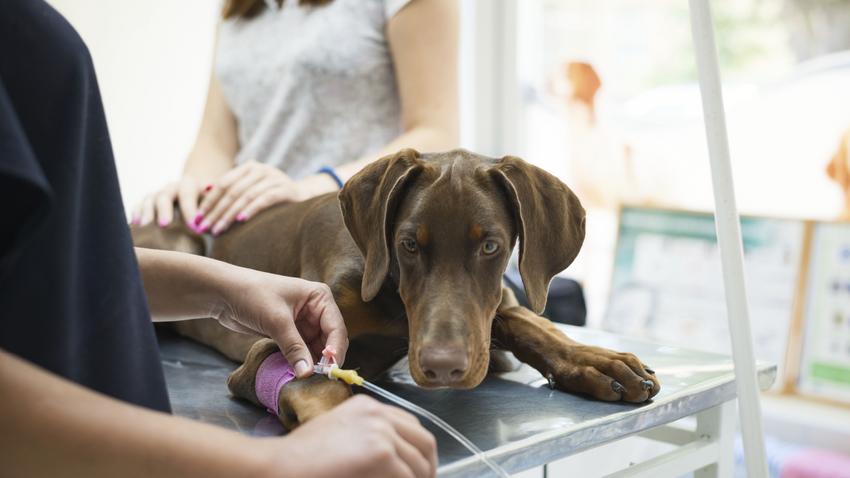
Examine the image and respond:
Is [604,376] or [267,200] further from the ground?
[267,200]

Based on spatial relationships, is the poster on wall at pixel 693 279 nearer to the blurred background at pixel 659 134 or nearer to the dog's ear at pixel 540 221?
the blurred background at pixel 659 134

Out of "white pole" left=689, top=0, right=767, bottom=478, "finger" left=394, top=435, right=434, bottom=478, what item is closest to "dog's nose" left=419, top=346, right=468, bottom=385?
"finger" left=394, top=435, right=434, bottom=478

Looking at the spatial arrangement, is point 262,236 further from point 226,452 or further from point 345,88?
point 226,452

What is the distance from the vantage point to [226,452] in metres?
0.51

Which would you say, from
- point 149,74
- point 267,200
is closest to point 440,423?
point 267,200

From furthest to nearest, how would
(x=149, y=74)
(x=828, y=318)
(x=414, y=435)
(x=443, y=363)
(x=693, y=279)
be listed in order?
(x=693, y=279) → (x=828, y=318) → (x=149, y=74) → (x=443, y=363) → (x=414, y=435)

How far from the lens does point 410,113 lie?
1454mm

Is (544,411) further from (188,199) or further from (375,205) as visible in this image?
(188,199)

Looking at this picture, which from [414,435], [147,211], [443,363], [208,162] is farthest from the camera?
[208,162]

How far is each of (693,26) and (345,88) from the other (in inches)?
25.3

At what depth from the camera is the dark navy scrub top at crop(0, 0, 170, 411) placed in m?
0.55

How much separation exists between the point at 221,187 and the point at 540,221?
2.03 ft

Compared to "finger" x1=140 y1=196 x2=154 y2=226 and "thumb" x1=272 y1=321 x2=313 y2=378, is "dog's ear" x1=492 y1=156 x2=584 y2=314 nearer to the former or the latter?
"thumb" x1=272 y1=321 x2=313 y2=378

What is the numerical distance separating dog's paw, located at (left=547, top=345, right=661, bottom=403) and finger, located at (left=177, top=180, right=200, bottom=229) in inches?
26.8
